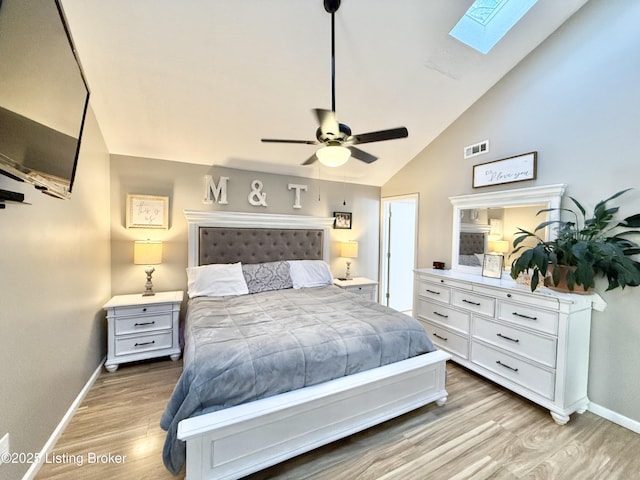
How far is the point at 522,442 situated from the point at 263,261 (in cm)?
309

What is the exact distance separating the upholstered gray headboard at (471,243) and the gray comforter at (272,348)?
60.3 inches

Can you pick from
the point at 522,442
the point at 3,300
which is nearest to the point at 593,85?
the point at 522,442

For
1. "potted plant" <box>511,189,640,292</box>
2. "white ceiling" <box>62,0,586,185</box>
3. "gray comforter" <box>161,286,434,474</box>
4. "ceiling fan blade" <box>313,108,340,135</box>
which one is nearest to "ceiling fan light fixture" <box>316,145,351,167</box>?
"ceiling fan blade" <box>313,108,340,135</box>

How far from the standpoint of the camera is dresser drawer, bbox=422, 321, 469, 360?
2.81 metres

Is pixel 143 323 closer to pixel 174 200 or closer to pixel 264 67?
pixel 174 200

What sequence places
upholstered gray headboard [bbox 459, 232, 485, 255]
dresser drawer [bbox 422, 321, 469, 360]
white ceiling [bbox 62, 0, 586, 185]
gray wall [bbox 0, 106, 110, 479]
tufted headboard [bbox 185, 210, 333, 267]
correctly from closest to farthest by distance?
gray wall [bbox 0, 106, 110, 479], white ceiling [bbox 62, 0, 586, 185], dresser drawer [bbox 422, 321, 469, 360], upholstered gray headboard [bbox 459, 232, 485, 255], tufted headboard [bbox 185, 210, 333, 267]

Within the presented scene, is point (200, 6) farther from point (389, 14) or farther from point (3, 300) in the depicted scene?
point (3, 300)

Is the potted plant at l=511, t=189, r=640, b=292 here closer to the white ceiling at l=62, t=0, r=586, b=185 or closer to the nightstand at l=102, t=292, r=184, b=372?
the white ceiling at l=62, t=0, r=586, b=185

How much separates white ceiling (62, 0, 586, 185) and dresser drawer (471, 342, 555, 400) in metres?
2.39

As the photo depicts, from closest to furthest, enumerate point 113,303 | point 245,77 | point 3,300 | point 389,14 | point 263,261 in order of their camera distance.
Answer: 1. point 3,300
2. point 389,14
3. point 245,77
4. point 113,303
5. point 263,261

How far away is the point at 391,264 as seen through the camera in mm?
4863

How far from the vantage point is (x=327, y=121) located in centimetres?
179

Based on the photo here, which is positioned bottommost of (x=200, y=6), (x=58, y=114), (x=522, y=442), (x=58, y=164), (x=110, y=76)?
(x=522, y=442)

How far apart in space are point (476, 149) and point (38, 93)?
3.71m
